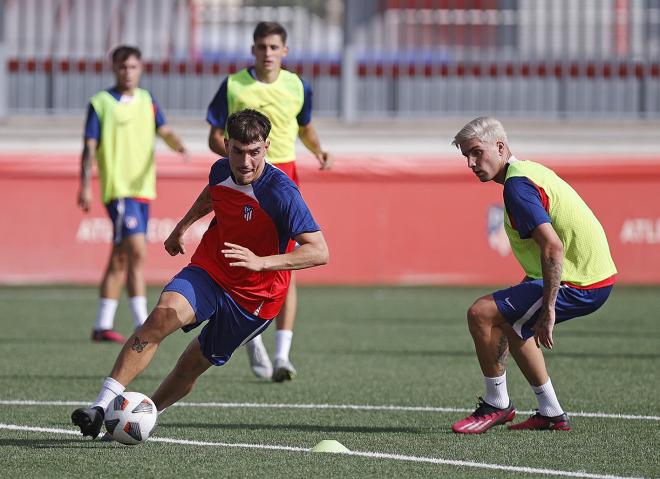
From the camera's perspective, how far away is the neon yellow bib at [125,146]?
1090 cm

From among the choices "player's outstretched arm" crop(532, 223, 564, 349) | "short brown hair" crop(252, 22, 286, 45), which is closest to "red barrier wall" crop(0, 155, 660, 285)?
"short brown hair" crop(252, 22, 286, 45)

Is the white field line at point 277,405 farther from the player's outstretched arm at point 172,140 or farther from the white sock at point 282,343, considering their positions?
the player's outstretched arm at point 172,140

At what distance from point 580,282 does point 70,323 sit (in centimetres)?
658

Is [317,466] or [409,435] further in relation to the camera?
[409,435]

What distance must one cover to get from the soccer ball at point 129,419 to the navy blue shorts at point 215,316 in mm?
399

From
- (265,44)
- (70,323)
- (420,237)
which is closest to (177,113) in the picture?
(420,237)

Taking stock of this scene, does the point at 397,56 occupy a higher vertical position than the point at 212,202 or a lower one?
higher

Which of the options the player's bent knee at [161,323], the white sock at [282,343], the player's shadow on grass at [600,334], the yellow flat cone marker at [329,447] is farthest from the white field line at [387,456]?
the player's shadow on grass at [600,334]

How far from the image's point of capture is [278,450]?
20.1 ft

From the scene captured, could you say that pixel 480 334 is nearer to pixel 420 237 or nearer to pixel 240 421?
pixel 240 421

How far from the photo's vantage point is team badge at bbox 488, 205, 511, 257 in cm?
1530

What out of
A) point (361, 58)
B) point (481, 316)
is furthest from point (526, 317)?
point (361, 58)

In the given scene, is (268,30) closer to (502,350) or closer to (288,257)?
(502,350)

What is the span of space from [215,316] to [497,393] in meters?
1.53
